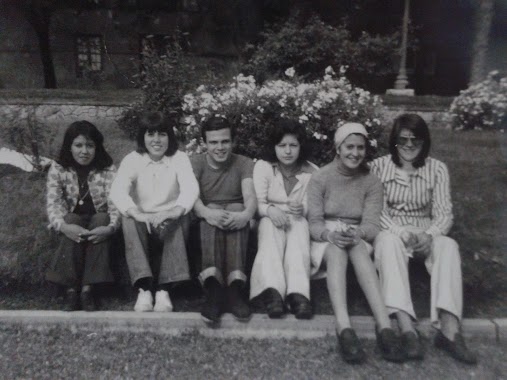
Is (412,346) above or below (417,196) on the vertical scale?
below

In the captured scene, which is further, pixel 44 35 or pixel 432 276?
pixel 44 35

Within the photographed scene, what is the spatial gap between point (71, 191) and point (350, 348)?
7.52ft

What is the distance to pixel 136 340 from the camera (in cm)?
353

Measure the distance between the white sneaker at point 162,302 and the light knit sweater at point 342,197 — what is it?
1.08m

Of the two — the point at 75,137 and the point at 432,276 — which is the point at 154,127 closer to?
the point at 75,137

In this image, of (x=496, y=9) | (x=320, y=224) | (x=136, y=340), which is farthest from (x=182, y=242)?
(x=496, y=9)

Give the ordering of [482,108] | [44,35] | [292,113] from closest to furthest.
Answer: [292,113] → [482,108] → [44,35]

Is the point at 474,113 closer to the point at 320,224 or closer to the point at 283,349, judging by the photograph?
the point at 320,224

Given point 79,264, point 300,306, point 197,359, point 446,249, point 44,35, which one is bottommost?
point 197,359

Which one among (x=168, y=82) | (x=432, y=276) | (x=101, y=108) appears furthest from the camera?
(x=101, y=108)

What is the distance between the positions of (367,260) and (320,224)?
440mm

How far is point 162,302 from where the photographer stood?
3.77 m

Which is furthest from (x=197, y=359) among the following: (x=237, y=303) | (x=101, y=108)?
(x=101, y=108)

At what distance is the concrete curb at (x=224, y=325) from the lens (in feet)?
11.8
